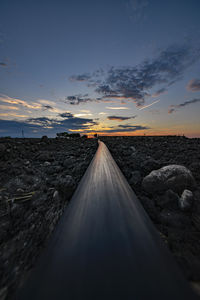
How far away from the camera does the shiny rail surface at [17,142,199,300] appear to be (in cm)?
32

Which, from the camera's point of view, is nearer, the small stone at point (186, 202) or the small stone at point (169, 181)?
the small stone at point (186, 202)

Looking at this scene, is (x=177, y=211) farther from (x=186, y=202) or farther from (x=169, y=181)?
(x=169, y=181)

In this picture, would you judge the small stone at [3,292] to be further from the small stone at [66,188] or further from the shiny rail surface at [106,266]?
the small stone at [66,188]

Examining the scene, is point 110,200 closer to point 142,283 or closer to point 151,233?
point 151,233

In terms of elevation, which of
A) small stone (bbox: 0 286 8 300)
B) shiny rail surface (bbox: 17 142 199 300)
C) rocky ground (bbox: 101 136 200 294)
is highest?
shiny rail surface (bbox: 17 142 199 300)

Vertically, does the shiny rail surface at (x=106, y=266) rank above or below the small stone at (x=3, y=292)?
above

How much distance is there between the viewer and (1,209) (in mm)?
1075

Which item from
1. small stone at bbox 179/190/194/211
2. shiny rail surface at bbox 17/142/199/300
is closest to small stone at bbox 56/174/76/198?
shiny rail surface at bbox 17/142/199/300

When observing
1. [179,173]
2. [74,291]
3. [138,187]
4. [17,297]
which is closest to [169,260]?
[74,291]

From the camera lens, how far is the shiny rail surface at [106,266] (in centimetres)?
32

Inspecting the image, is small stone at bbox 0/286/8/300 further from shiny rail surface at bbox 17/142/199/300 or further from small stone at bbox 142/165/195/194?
small stone at bbox 142/165/195/194

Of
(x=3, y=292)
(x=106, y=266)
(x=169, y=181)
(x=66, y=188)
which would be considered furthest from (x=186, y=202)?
(x=3, y=292)

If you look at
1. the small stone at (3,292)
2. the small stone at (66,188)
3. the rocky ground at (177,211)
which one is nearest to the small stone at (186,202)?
the rocky ground at (177,211)

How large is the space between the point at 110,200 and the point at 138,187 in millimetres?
820
